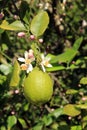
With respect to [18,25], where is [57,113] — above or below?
below

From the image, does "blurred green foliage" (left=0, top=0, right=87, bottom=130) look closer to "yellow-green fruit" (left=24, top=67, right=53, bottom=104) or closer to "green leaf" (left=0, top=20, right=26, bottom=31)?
"green leaf" (left=0, top=20, right=26, bottom=31)

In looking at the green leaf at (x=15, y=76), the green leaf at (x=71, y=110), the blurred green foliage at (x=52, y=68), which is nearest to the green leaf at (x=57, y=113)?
the blurred green foliage at (x=52, y=68)

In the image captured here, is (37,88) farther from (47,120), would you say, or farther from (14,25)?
(47,120)

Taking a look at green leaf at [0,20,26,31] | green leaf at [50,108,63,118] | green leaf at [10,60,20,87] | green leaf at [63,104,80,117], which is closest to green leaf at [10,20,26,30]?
green leaf at [0,20,26,31]

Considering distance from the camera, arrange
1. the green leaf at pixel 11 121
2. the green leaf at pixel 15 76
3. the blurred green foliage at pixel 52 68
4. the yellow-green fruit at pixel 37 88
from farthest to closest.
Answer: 1. the green leaf at pixel 11 121
2. the blurred green foliage at pixel 52 68
3. the green leaf at pixel 15 76
4. the yellow-green fruit at pixel 37 88

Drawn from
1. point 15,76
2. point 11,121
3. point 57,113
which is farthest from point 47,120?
point 15,76

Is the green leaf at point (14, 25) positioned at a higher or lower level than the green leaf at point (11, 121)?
higher

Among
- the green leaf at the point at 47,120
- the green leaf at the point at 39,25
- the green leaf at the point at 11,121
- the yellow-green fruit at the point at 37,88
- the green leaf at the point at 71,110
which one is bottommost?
the green leaf at the point at 47,120

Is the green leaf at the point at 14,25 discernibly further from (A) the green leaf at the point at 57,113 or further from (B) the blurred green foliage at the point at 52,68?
(A) the green leaf at the point at 57,113

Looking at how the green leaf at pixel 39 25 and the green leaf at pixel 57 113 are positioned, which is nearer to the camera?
the green leaf at pixel 39 25
